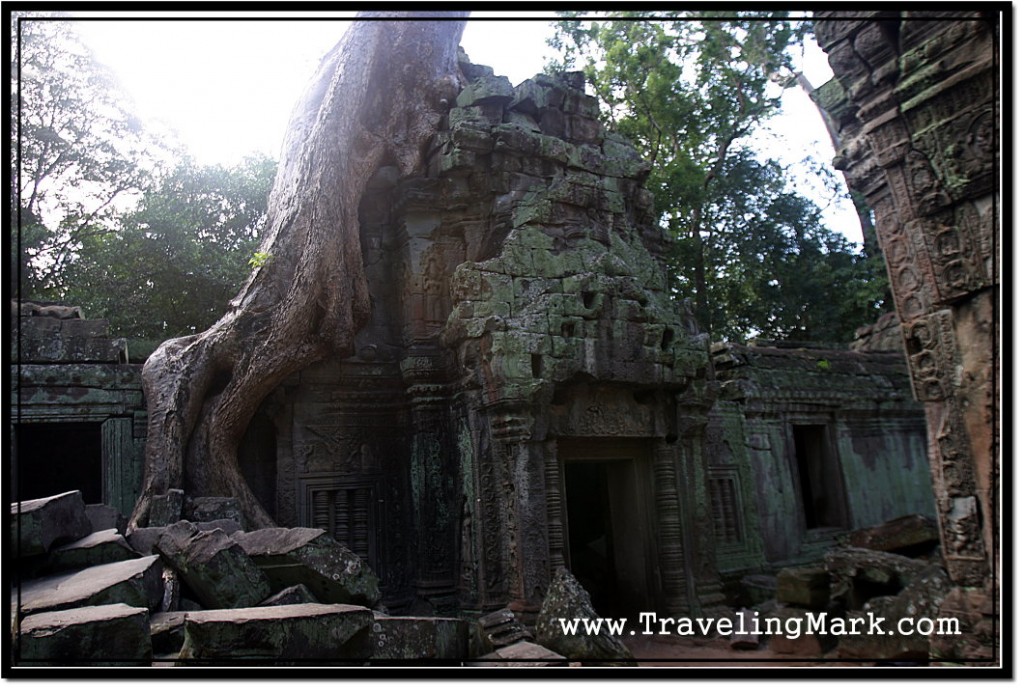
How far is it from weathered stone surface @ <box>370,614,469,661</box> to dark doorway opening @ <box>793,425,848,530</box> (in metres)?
7.21

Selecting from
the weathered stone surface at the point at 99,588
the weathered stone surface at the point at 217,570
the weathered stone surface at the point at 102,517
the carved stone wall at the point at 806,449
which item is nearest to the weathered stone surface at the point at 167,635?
the weathered stone surface at the point at 99,588

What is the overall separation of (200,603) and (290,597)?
1.87 feet

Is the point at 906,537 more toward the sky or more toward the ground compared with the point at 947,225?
more toward the ground

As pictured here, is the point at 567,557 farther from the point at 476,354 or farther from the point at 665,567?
the point at 476,354

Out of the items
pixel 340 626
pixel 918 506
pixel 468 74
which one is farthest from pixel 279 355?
pixel 918 506

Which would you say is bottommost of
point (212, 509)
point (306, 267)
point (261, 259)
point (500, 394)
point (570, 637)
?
point (570, 637)

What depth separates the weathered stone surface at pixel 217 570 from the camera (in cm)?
415

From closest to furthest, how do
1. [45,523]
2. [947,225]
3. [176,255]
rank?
[947,225] → [45,523] → [176,255]

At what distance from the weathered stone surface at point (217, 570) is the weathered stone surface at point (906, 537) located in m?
4.15

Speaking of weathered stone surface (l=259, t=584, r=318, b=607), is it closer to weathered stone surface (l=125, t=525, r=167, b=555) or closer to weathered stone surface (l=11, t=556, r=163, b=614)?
weathered stone surface (l=11, t=556, r=163, b=614)

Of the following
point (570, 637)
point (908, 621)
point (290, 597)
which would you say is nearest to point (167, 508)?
point (290, 597)

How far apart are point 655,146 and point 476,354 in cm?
871

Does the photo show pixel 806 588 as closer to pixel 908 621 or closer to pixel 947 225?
pixel 908 621

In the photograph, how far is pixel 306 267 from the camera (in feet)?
22.4
